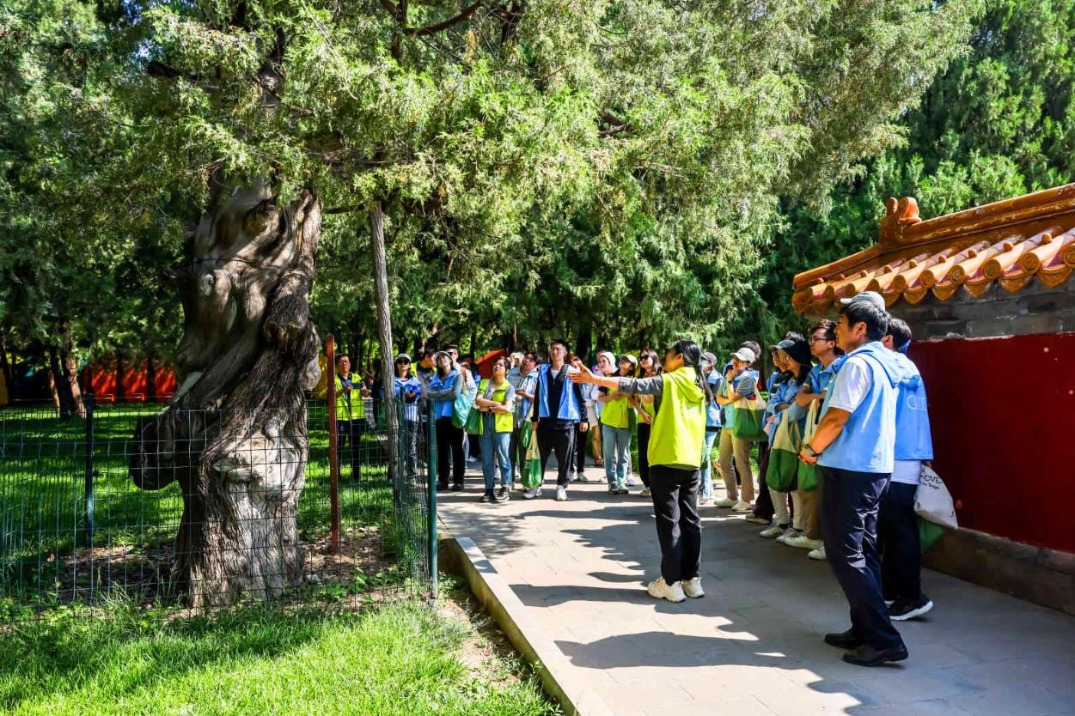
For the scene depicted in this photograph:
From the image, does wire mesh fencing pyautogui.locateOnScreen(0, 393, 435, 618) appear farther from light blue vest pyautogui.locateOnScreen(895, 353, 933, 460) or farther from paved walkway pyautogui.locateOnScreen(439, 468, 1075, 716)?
light blue vest pyautogui.locateOnScreen(895, 353, 933, 460)

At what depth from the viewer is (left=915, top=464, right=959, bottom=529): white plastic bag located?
18.8 ft

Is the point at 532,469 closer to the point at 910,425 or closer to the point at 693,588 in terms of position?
the point at 693,588

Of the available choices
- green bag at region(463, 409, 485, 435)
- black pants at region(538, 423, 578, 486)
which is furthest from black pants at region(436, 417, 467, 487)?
black pants at region(538, 423, 578, 486)

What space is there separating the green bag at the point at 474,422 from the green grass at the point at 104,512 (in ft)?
5.30

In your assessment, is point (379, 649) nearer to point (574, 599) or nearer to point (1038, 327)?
point (574, 599)

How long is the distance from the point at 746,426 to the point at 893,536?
3264 mm

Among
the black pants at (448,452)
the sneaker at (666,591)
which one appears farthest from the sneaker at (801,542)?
the black pants at (448,452)

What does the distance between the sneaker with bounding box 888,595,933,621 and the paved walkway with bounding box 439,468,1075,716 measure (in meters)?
0.06

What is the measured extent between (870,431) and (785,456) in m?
2.63

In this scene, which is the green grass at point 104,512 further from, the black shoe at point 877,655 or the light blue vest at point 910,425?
the light blue vest at point 910,425

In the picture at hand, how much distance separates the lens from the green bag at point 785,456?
7.27 meters

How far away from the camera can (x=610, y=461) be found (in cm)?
1061

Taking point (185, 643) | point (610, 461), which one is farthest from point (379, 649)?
point (610, 461)

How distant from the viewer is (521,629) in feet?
17.1
